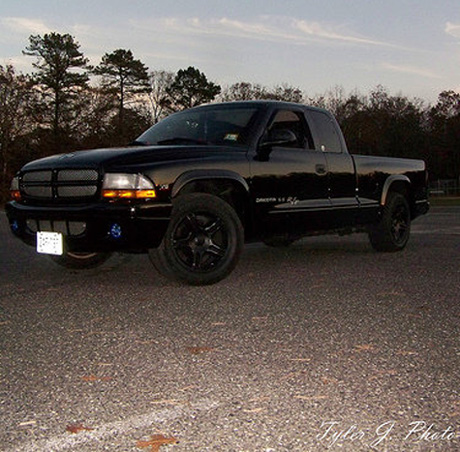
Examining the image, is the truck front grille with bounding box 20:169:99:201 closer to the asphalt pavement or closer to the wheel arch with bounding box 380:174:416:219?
the asphalt pavement

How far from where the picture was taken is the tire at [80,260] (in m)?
7.14

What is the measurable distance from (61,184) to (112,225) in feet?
2.40

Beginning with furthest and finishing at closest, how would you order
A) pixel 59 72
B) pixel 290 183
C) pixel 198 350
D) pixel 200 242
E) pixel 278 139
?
pixel 59 72, pixel 290 183, pixel 278 139, pixel 200 242, pixel 198 350

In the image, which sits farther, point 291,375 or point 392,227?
point 392,227

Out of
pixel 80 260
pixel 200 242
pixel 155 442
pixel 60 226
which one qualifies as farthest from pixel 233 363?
pixel 80 260

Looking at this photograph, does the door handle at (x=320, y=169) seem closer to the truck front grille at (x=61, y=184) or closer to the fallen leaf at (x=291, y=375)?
the truck front grille at (x=61, y=184)

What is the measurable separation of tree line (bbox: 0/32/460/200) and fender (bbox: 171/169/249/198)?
38.6 m

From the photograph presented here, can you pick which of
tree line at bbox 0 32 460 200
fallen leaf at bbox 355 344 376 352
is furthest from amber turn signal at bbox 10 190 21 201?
tree line at bbox 0 32 460 200

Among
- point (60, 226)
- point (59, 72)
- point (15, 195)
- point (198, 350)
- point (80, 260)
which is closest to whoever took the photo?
point (198, 350)

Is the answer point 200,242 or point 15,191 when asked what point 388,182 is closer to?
point 200,242

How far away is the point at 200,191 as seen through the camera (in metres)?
6.27

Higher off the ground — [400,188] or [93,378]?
[400,188]

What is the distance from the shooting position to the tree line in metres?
43.9

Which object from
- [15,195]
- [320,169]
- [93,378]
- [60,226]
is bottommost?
[93,378]
